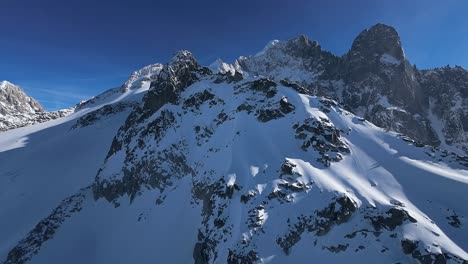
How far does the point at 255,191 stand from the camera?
172 feet

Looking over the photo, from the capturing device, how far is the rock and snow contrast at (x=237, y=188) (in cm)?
4512

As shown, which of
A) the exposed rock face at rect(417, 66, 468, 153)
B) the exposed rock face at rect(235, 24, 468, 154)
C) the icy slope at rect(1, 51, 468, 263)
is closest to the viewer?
the icy slope at rect(1, 51, 468, 263)

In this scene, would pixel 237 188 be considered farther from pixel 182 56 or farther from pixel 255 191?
pixel 182 56

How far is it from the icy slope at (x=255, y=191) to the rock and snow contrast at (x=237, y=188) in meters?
0.21

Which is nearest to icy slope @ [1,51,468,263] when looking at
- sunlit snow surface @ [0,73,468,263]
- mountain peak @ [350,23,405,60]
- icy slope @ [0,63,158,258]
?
sunlit snow surface @ [0,73,468,263]

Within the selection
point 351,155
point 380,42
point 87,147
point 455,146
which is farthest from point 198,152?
point 380,42

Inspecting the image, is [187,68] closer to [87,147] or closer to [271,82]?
[271,82]

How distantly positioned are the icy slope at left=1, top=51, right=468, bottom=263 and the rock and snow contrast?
0.21m

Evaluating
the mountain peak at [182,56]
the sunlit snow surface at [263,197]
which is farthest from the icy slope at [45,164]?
the mountain peak at [182,56]

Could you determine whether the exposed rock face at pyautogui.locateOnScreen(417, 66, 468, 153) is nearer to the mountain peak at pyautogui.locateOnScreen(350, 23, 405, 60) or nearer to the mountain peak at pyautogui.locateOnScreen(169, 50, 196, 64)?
the mountain peak at pyautogui.locateOnScreen(350, 23, 405, 60)

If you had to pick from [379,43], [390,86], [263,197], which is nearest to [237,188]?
[263,197]

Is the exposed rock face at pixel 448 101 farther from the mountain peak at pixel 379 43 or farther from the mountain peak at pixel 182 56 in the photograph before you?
the mountain peak at pixel 182 56

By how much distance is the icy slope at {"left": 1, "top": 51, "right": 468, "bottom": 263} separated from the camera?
44.8 m

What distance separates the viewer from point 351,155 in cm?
6100
